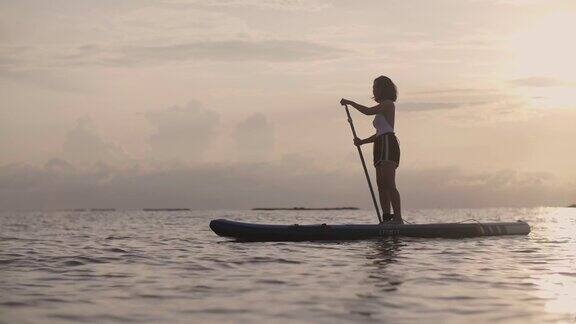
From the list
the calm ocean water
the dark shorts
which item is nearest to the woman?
the dark shorts

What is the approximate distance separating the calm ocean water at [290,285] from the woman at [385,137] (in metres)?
1.63

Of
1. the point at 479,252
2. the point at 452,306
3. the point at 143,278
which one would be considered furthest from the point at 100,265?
the point at 479,252

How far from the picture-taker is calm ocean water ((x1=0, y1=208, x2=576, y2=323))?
5422 mm

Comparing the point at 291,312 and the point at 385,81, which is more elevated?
the point at 385,81

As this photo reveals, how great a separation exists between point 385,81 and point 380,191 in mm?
2093

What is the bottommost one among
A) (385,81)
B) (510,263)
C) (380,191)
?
(510,263)

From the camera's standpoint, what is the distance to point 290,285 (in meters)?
7.00

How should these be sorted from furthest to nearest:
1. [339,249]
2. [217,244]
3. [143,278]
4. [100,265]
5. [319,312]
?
[217,244], [339,249], [100,265], [143,278], [319,312]

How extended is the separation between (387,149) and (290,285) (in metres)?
6.42

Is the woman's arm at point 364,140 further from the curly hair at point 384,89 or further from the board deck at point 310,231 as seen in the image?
the board deck at point 310,231

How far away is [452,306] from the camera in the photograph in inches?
228

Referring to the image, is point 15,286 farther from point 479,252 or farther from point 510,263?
point 479,252

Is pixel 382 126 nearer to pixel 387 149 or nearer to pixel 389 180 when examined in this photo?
pixel 387 149

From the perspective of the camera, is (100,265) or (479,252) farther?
(479,252)
